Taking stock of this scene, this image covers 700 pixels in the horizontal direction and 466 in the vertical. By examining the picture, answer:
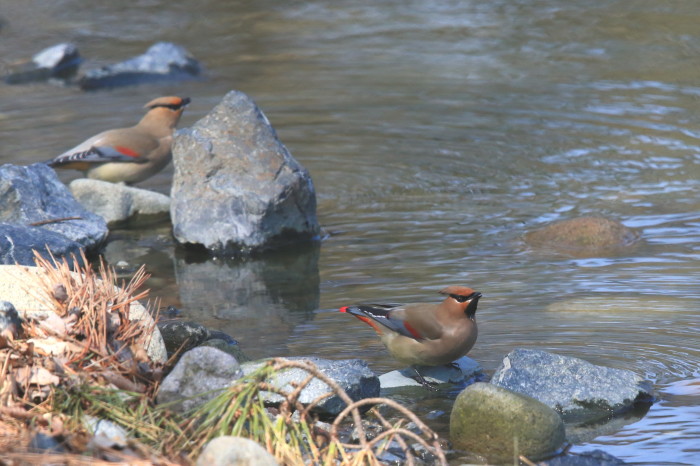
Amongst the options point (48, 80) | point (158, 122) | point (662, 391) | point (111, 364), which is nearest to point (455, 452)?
point (662, 391)

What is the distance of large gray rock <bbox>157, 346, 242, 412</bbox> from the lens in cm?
425

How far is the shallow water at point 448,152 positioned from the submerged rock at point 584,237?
0.46 ft

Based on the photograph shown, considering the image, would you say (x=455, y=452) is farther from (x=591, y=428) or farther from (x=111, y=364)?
(x=111, y=364)

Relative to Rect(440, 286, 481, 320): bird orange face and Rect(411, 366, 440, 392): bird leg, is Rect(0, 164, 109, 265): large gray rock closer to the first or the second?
Rect(411, 366, 440, 392): bird leg

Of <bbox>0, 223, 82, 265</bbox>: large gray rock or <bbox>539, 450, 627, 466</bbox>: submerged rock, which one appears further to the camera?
<bbox>0, 223, 82, 265</bbox>: large gray rock

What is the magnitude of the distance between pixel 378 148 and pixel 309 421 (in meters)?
6.57

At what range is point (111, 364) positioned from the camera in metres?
4.23

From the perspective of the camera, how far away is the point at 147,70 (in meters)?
14.6

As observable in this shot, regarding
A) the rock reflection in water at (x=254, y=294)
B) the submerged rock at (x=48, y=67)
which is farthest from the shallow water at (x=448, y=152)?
the submerged rock at (x=48, y=67)

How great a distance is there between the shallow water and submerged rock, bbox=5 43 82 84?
36 cm

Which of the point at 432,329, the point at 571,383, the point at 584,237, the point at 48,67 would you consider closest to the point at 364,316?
the point at 432,329

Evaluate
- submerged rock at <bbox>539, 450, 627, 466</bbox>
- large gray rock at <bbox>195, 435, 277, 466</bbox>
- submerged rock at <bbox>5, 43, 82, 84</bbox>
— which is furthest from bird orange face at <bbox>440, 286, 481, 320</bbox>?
submerged rock at <bbox>5, 43, 82, 84</bbox>

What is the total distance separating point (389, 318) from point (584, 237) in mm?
2690

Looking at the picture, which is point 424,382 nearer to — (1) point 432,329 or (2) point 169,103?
(1) point 432,329
